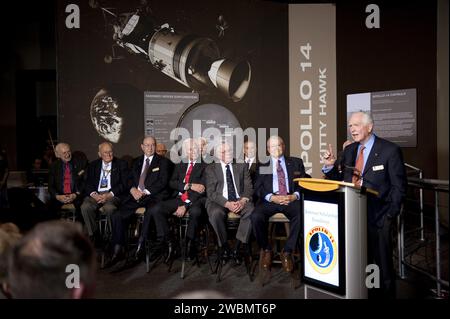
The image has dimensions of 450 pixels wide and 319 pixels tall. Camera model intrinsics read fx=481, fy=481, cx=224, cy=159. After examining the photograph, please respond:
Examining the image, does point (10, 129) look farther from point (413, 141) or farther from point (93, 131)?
point (413, 141)

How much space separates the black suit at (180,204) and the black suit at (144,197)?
0.43 feet

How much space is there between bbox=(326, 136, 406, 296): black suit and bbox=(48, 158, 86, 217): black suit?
12.3 feet

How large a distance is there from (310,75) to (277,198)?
320cm

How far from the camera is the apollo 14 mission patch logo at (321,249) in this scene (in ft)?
11.2

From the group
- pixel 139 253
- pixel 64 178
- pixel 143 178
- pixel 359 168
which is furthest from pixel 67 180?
pixel 359 168

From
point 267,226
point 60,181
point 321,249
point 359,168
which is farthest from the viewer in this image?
point 60,181

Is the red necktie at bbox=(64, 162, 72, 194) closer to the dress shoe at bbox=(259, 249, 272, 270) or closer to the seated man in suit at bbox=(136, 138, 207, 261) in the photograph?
the seated man in suit at bbox=(136, 138, 207, 261)

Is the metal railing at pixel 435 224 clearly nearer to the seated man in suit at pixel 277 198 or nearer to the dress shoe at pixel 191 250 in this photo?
the seated man in suit at pixel 277 198

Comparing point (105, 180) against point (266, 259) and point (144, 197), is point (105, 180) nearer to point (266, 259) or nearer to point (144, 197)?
point (144, 197)

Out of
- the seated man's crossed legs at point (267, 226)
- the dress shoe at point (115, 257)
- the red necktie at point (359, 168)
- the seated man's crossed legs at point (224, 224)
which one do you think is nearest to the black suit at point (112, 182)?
the dress shoe at point (115, 257)

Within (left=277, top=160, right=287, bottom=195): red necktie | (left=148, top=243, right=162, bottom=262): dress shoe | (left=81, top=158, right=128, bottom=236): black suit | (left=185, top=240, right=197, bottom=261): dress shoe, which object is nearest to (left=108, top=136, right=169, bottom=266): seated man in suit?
(left=81, top=158, right=128, bottom=236): black suit

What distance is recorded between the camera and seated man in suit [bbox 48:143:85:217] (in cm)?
614

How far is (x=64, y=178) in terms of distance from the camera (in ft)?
20.5

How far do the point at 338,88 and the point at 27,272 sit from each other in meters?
7.01
